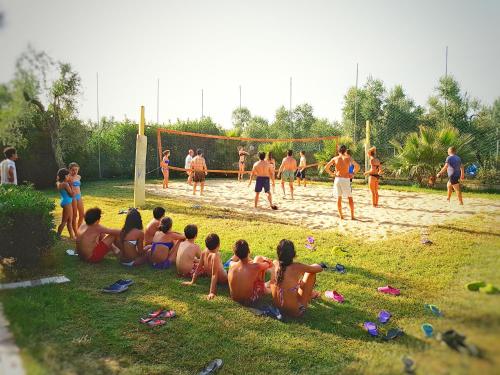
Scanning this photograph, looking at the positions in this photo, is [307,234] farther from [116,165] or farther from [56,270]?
[116,165]

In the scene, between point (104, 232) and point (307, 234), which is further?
point (307, 234)

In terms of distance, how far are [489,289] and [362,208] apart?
9.81 metres

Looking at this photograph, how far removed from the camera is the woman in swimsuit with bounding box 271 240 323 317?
12.9ft

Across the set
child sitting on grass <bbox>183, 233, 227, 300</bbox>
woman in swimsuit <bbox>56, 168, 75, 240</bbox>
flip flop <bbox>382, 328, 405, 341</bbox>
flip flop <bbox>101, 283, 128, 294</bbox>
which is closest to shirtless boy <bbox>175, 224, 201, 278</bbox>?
child sitting on grass <bbox>183, 233, 227, 300</bbox>

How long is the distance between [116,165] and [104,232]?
15.2 metres

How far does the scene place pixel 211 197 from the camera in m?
13.2

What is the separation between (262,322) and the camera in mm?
3832

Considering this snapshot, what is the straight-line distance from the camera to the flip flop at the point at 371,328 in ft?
11.8

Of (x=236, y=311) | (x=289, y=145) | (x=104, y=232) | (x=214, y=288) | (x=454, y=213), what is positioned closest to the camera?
(x=236, y=311)

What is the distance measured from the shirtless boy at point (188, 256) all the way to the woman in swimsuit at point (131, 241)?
0.80 metres

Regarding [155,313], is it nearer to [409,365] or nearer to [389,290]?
[389,290]

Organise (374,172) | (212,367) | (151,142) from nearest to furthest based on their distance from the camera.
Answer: (212,367) → (374,172) → (151,142)

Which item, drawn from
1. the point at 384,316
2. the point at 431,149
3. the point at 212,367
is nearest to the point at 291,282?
the point at 384,316

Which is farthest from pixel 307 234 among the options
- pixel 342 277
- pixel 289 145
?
pixel 289 145
